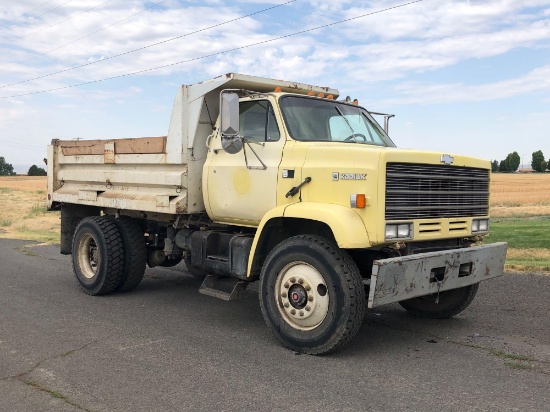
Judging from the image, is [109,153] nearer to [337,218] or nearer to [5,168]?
[337,218]

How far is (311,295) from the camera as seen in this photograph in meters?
5.59

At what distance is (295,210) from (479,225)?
2138 mm

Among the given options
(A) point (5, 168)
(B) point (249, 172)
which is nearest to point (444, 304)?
(B) point (249, 172)

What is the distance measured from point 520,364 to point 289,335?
81.9 inches

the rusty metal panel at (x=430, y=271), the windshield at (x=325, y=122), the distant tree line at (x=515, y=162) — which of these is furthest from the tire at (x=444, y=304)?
the distant tree line at (x=515, y=162)

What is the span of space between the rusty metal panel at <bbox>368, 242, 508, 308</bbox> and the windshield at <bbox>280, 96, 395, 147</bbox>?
1.72 m

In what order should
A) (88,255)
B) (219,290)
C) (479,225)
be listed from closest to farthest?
(479,225) < (219,290) < (88,255)

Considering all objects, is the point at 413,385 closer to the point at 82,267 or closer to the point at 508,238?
the point at 82,267

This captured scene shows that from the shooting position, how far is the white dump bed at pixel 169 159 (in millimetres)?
7246

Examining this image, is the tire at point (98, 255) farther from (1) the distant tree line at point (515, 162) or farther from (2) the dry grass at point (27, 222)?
(1) the distant tree line at point (515, 162)

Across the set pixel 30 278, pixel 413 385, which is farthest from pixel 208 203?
pixel 30 278

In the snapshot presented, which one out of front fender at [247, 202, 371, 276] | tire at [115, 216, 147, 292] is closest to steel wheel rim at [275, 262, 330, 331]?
front fender at [247, 202, 371, 276]

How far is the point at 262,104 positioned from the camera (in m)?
6.58

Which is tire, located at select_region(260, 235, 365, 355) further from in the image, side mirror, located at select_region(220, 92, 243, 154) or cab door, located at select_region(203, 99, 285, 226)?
side mirror, located at select_region(220, 92, 243, 154)
